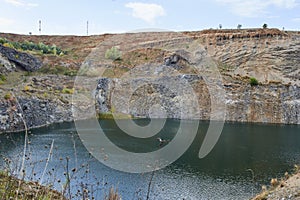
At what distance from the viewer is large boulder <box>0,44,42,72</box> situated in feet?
163

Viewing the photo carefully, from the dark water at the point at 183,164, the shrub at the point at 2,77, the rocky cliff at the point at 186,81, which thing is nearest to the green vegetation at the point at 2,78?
the shrub at the point at 2,77

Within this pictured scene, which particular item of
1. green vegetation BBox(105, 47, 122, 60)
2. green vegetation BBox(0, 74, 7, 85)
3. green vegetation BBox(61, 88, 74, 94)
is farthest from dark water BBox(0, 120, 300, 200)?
green vegetation BBox(105, 47, 122, 60)

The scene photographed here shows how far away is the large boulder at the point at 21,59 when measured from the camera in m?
49.6

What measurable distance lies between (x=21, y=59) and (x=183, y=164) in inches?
1424

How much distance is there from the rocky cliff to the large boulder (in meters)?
0.51

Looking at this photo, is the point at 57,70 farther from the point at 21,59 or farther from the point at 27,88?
the point at 27,88

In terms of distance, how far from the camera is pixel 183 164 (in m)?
23.0

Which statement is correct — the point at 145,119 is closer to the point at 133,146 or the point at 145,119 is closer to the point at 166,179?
the point at 133,146

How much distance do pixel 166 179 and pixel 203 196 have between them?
2.75 metres

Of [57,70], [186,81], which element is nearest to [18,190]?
[57,70]

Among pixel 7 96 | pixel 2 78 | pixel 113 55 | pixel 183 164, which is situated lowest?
pixel 183 164

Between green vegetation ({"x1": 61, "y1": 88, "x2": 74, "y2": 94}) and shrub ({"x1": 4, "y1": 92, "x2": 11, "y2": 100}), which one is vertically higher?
green vegetation ({"x1": 61, "y1": 88, "x2": 74, "y2": 94})

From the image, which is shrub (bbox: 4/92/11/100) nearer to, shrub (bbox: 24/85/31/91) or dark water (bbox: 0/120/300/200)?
dark water (bbox: 0/120/300/200)

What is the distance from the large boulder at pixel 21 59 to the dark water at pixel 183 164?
51.5 feet
